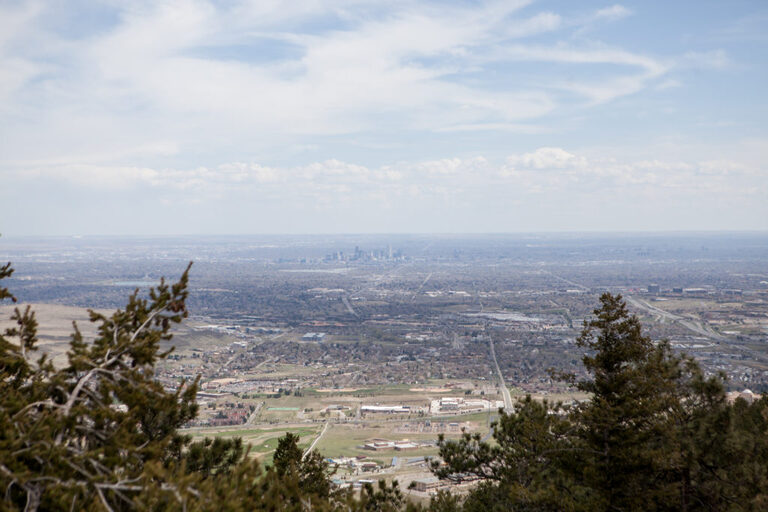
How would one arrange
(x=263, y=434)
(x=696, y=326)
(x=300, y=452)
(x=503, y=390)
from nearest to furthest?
(x=300, y=452) < (x=263, y=434) < (x=503, y=390) < (x=696, y=326)

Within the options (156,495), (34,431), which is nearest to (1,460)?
(34,431)

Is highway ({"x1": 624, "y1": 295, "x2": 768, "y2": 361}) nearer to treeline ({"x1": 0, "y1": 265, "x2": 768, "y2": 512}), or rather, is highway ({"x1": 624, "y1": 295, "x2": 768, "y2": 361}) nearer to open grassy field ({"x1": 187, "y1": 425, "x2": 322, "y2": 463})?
open grassy field ({"x1": 187, "y1": 425, "x2": 322, "y2": 463})

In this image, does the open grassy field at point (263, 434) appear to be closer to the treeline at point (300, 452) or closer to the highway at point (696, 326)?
the treeline at point (300, 452)

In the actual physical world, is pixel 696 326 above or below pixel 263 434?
above

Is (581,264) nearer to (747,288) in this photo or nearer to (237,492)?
(747,288)

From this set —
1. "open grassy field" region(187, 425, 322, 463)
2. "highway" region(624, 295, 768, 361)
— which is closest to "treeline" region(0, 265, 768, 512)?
"open grassy field" region(187, 425, 322, 463)

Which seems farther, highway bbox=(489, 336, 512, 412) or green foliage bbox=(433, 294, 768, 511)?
highway bbox=(489, 336, 512, 412)

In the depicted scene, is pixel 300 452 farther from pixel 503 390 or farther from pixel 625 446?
pixel 503 390

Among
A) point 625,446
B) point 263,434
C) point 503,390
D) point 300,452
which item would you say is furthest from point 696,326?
point 300,452

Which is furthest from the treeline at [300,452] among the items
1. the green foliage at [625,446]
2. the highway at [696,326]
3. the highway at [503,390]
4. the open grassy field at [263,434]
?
the highway at [696,326]
